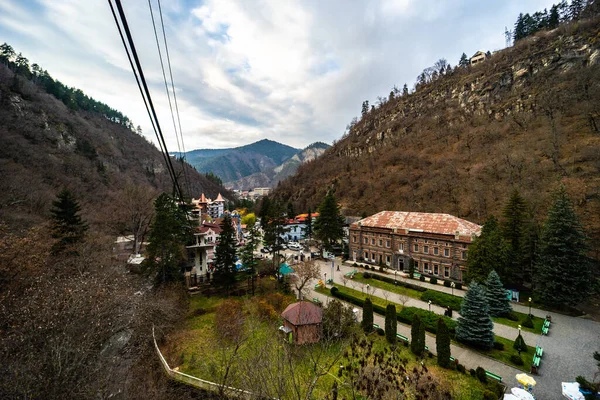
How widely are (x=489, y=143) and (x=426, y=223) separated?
112 ft

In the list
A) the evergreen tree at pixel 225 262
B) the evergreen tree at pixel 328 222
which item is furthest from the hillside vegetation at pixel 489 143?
the evergreen tree at pixel 225 262

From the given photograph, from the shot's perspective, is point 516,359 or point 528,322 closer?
point 516,359

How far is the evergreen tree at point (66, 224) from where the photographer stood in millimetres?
22109

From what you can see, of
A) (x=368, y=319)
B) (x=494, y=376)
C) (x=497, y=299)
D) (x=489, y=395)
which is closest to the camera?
(x=489, y=395)

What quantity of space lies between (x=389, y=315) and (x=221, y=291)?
1872 cm

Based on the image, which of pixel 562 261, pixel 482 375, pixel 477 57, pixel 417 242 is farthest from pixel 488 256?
pixel 477 57

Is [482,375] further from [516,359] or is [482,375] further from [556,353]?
[556,353]

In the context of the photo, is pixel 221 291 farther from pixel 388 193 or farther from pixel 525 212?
pixel 388 193

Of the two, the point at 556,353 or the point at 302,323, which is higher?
the point at 302,323

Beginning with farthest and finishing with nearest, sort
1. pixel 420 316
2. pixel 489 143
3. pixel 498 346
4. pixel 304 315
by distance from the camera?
pixel 489 143 < pixel 420 316 < pixel 304 315 < pixel 498 346

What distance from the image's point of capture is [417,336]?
632 inches

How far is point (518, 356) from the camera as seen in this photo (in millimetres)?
14961

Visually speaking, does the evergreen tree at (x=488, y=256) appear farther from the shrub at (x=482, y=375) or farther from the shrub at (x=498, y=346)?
the shrub at (x=482, y=375)

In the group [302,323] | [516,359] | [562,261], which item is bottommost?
[516,359]
